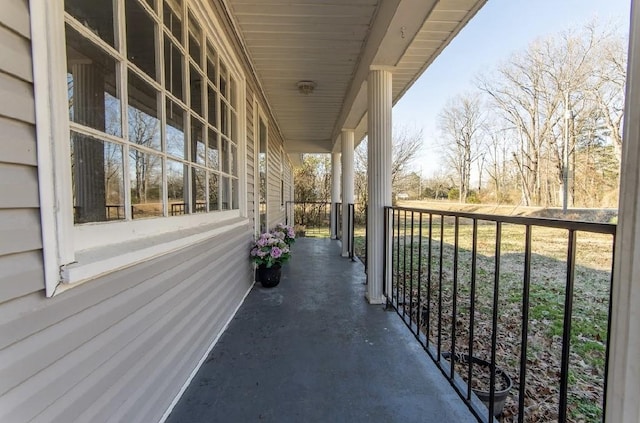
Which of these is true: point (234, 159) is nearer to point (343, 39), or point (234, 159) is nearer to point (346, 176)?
point (343, 39)

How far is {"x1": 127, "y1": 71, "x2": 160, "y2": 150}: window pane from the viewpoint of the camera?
1256 mm

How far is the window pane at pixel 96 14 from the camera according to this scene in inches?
37.4

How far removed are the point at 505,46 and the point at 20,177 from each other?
22.5 meters

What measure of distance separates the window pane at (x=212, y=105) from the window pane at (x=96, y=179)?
1.17 m

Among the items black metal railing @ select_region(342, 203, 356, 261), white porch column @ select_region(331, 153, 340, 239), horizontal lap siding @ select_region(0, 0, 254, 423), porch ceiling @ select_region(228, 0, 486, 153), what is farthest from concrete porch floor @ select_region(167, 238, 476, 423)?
white porch column @ select_region(331, 153, 340, 239)

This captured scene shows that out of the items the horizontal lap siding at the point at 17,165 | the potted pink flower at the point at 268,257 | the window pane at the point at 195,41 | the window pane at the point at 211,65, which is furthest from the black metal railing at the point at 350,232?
the horizontal lap siding at the point at 17,165

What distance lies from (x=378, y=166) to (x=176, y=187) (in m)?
1.84

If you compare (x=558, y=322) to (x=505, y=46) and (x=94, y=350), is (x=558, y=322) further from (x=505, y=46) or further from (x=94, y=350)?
(x=505, y=46)

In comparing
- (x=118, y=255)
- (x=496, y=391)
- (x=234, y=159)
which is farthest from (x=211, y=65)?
(x=496, y=391)

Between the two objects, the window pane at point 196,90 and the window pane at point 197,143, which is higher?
the window pane at point 196,90

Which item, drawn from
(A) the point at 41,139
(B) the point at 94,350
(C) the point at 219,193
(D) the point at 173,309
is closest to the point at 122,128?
(A) the point at 41,139

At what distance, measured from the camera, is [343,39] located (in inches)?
110

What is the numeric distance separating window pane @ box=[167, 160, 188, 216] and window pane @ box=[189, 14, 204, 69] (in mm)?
734

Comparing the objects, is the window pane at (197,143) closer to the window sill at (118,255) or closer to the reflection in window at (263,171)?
the window sill at (118,255)
